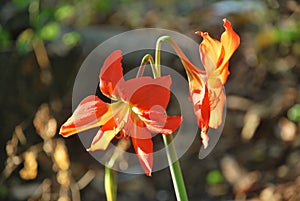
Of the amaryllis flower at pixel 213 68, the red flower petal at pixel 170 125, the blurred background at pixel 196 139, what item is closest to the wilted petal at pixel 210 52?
the amaryllis flower at pixel 213 68

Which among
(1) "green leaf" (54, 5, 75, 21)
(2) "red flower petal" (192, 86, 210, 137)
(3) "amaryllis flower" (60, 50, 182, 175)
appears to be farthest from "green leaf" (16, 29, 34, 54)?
(2) "red flower petal" (192, 86, 210, 137)

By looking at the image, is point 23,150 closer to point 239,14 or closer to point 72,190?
point 72,190

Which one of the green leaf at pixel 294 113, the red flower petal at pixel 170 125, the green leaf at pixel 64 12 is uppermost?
the red flower petal at pixel 170 125

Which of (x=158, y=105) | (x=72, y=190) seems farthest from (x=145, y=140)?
(x=72, y=190)

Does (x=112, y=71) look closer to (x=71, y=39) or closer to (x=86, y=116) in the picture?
(x=86, y=116)

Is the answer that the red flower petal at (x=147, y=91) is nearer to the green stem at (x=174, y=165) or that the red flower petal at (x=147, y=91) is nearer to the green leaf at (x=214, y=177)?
the green stem at (x=174, y=165)
